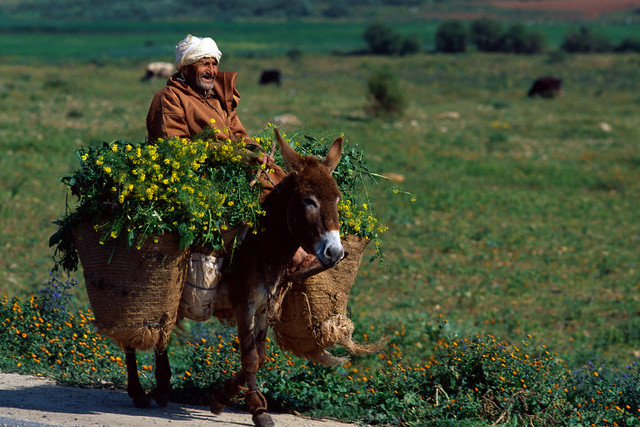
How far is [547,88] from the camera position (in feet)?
142

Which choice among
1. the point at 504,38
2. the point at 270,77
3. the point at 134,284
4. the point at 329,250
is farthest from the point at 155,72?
the point at 504,38

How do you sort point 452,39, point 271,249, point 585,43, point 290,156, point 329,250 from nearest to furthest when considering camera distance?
point 329,250, point 290,156, point 271,249, point 452,39, point 585,43

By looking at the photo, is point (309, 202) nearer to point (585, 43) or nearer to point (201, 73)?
point (201, 73)

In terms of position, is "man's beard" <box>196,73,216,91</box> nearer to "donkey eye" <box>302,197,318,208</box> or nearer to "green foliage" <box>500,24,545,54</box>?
"donkey eye" <box>302,197,318,208</box>

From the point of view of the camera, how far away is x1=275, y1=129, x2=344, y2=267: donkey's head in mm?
5734

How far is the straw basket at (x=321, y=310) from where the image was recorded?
6.89 m

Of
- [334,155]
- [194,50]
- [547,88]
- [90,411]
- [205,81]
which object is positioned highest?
[194,50]

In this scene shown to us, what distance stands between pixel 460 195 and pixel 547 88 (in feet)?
83.7

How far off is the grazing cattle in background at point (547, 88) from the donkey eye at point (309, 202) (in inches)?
1554

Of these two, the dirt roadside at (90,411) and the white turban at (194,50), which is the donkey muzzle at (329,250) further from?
the white turban at (194,50)

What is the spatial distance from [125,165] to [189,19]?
120546 mm

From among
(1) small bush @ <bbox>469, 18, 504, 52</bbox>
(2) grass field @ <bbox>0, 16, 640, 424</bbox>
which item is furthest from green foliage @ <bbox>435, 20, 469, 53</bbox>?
(2) grass field @ <bbox>0, 16, 640, 424</bbox>

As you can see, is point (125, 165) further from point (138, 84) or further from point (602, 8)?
point (602, 8)

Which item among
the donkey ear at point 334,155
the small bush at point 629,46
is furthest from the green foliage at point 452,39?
the donkey ear at point 334,155
